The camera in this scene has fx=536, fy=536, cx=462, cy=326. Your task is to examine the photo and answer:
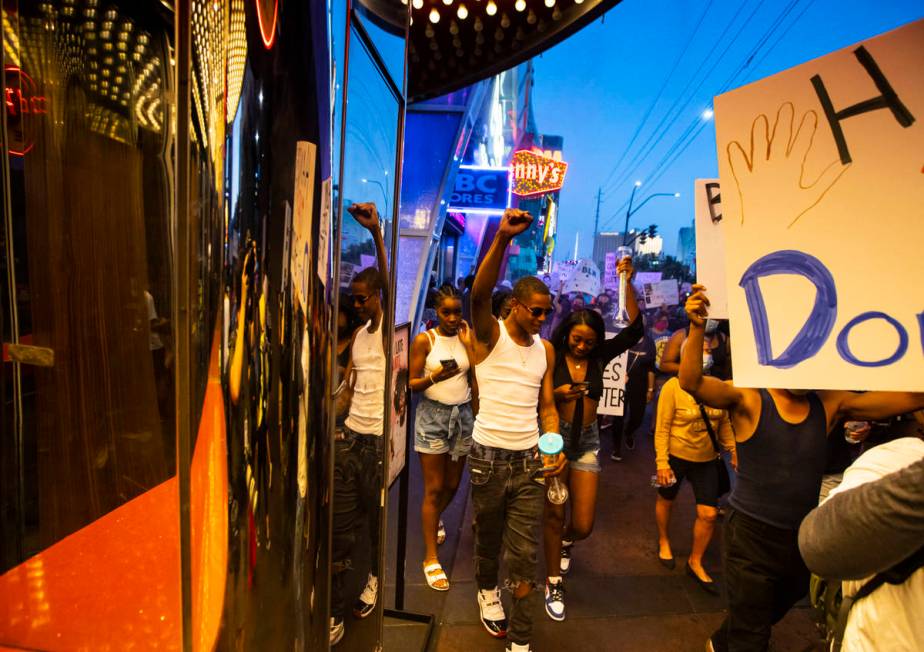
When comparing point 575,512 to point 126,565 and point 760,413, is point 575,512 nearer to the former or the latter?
point 760,413

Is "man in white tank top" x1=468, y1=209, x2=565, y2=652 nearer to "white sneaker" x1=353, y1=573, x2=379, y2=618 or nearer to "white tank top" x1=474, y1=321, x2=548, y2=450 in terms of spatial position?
"white tank top" x1=474, y1=321, x2=548, y2=450

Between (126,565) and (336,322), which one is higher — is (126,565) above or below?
below

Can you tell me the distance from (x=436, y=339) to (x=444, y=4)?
2.87 m

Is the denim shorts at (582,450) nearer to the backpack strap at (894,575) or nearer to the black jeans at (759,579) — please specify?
the black jeans at (759,579)

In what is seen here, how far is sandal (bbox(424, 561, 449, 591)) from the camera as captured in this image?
12.9ft

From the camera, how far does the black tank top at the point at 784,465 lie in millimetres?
2541

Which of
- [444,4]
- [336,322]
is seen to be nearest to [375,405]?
[336,322]

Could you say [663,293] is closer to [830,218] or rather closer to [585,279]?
Result: [585,279]

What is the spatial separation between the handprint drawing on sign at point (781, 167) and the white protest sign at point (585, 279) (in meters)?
7.85

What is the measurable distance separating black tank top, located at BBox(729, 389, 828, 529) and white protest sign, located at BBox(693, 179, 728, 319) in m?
0.65

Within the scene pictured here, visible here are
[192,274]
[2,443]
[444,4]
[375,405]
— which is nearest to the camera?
[192,274]

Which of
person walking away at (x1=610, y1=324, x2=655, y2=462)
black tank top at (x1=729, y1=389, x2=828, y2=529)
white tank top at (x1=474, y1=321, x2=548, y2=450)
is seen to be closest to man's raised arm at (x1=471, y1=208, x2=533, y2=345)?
white tank top at (x1=474, y1=321, x2=548, y2=450)

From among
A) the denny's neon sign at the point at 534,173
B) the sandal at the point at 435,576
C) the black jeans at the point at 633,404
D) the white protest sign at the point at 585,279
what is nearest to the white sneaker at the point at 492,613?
the sandal at the point at 435,576

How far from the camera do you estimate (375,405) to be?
3.67 ft
